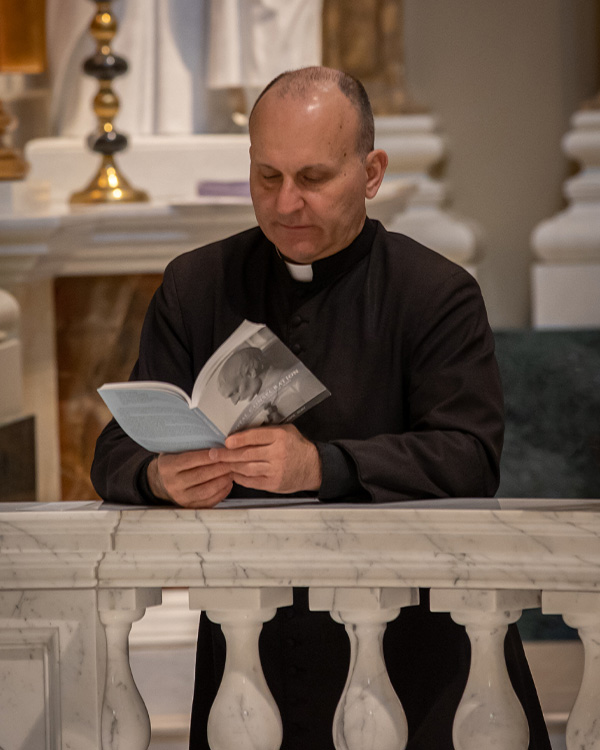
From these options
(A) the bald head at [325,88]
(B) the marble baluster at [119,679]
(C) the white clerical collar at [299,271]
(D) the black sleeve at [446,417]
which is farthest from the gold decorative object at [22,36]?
(B) the marble baluster at [119,679]

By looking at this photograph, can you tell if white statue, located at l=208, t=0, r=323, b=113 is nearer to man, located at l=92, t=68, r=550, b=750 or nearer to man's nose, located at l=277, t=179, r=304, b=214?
man, located at l=92, t=68, r=550, b=750

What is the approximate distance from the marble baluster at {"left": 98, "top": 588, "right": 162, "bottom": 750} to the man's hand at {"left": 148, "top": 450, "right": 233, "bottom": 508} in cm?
15

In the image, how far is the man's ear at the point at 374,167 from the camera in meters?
1.94

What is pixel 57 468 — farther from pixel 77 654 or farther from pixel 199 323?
pixel 77 654

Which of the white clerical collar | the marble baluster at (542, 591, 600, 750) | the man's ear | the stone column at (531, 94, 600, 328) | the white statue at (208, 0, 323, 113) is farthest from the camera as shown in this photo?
the stone column at (531, 94, 600, 328)

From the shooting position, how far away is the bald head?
6.05ft

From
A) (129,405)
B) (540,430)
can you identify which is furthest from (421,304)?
(540,430)

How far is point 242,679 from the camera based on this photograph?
1.59 meters

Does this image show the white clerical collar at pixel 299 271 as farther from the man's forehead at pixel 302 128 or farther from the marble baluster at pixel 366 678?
the marble baluster at pixel 366 678

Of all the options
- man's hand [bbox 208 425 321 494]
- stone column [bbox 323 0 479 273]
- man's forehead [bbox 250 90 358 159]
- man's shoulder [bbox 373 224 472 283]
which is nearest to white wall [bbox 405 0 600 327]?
stone column [bbox 323 0 479 273]

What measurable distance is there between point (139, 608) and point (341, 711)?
309 millimetres

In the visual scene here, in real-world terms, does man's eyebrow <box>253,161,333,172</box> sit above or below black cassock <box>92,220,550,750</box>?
above

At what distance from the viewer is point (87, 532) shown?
1595 mm

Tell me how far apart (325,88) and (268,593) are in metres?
0.80
